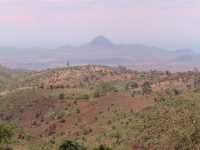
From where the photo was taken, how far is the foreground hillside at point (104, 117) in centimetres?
4609

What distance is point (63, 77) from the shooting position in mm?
107500

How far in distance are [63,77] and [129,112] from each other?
50.1 meters

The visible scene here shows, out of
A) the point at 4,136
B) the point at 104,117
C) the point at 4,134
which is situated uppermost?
the point at 4,134

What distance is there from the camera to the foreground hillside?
4609cm

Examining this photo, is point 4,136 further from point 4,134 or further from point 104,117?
point 104,117

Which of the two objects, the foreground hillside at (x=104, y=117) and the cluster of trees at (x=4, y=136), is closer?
the cluster of trees at (x=4, y=136)

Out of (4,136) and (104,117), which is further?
(104,117)

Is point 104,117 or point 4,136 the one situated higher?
point 4,136

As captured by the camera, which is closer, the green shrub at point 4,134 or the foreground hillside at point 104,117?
the green shrub at point 4,134

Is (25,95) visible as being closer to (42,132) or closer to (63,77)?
(42,132)

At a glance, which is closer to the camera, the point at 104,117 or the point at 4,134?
the point at 4,134

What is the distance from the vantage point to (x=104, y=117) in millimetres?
59906

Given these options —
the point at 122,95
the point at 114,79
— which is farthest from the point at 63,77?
the point at 122,95

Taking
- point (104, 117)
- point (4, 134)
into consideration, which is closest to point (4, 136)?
point (4, 134)
